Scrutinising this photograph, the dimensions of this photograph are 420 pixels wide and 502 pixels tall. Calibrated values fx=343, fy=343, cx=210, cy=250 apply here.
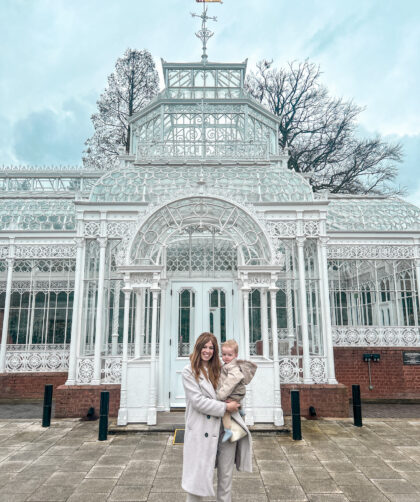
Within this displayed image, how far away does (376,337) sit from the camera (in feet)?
29.1

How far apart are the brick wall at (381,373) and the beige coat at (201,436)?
6.77 meters

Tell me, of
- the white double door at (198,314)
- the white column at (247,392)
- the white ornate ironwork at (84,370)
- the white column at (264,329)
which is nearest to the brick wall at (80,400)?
the white ornate ironwork at (84,370)

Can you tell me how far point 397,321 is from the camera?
9805mm

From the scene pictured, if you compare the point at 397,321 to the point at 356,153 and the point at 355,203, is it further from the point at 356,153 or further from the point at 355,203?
the point at 356,153

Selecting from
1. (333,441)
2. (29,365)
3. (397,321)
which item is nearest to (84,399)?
(29,365)

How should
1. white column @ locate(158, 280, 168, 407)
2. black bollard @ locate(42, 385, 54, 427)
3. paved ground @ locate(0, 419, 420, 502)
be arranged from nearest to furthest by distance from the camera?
paved ground @ locate(0, 419, 420, 502) → black bollard @ locate(42, 385, 54, 427) → white column @ locate(158, 280, 168, 407)

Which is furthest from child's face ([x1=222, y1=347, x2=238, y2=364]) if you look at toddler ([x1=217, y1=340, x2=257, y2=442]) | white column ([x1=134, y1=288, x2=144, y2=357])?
white column ([x1=134, y1=288, x2=144, y2=357])

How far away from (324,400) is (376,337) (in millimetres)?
3093

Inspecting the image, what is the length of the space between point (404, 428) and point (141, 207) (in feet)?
21.4

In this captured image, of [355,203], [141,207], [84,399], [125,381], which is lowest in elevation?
[84,399]

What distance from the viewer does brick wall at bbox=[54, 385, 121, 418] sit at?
6.59 m

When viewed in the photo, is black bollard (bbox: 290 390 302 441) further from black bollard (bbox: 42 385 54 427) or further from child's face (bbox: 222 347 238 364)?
black bollard (bbox: 42 385 54 427)

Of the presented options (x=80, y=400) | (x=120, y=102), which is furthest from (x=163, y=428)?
(x=120, y=102)

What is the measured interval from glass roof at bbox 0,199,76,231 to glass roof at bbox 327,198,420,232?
23.7 feet
